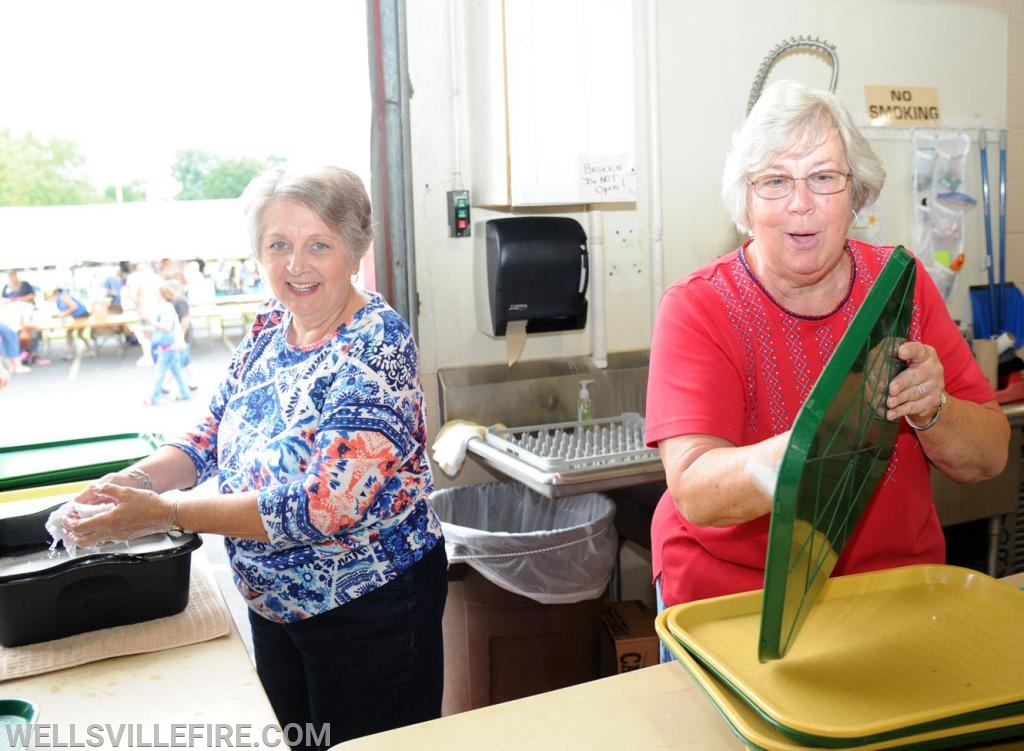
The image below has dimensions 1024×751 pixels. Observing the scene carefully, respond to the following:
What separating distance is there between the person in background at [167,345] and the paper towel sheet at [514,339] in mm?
985

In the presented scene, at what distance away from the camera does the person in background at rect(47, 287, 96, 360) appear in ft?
8.77

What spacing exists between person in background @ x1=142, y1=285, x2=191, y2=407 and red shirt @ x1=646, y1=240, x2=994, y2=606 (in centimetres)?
187

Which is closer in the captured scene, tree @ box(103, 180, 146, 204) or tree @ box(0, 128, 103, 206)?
tree @ box(0, 128, 103, 206)

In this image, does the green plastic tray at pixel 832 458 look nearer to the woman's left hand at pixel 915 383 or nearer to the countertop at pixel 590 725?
the woman's left hand at pixel 915 383

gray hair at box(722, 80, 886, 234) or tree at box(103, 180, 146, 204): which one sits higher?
tree at box(103, 180, 146, 204)

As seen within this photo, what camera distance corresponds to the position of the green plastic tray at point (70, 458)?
1879 millimetres

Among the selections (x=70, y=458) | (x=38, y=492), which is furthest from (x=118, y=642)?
(x=70, y=458)

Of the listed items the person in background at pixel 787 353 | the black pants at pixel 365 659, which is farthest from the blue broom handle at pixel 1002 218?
the black pants at pixel 365 659

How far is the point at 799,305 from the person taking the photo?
1.41 m

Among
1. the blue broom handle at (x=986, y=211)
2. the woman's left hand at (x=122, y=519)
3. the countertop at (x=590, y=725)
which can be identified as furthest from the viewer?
the blue broom handle at (x=986, y=211)

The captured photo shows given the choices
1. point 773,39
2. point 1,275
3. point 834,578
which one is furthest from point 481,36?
point 834,578

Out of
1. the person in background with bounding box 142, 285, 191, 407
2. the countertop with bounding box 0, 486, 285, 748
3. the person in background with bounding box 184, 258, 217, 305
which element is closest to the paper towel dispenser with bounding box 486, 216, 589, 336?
the person in background with bounding box 184, 258, 217, 305

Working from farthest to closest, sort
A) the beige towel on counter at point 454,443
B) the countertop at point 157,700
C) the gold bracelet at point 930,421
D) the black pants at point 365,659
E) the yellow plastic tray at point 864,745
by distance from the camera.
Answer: the beige towel on counter at point 454,443 < the black pants at point 365,659 < the gold bracelet at point 930,421 < the countertop at point 157,700 < the yellow plastic tray at point 864,745

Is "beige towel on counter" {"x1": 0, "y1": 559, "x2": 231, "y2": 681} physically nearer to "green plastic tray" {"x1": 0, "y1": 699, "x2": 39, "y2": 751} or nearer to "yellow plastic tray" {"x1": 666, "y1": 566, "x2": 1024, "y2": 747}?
"green plastic tray" {"x1": 0, "y1": 699, "x2": 39, "y2": 751}
